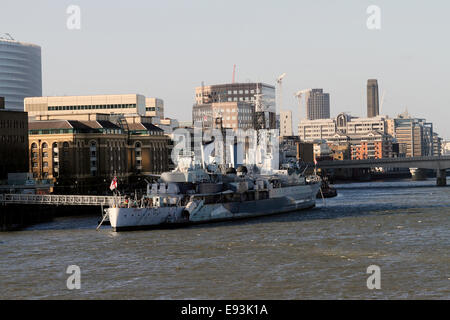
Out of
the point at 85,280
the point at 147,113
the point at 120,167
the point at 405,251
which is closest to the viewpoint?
the point at 85,280

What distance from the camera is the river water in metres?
41.6

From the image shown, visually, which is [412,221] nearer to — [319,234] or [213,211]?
[319,234]

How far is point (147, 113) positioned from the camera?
7343 inches

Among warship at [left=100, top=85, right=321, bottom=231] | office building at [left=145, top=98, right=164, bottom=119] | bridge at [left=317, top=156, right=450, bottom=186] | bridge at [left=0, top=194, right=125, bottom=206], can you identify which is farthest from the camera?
office building at [left=145, top=98, right=164, bottom=119]

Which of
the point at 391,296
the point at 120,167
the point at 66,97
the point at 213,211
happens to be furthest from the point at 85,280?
the point at 66,97

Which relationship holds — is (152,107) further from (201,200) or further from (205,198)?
(201,200)

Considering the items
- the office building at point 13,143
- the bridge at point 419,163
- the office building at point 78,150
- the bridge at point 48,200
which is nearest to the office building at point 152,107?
the bridge at point 419,163

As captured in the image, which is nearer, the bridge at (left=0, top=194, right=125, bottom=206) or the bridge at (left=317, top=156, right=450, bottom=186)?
the bridge at (left=0, top=194, right=125, bottom=206)

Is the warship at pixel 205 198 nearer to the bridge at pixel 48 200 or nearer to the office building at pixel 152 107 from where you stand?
the bridge at pixel 48 200

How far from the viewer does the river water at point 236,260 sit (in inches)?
1639

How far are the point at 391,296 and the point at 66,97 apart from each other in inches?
5589

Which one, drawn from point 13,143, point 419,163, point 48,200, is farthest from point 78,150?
point 419,163

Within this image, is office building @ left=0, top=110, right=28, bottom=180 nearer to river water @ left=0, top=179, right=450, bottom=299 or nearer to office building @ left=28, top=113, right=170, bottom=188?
office building @ left=28, top=113, right=170, bottom=188

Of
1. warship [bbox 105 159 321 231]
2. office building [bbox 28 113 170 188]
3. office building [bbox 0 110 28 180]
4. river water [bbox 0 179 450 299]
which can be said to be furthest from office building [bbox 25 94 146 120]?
river water [bbox 0 179 450 299]
